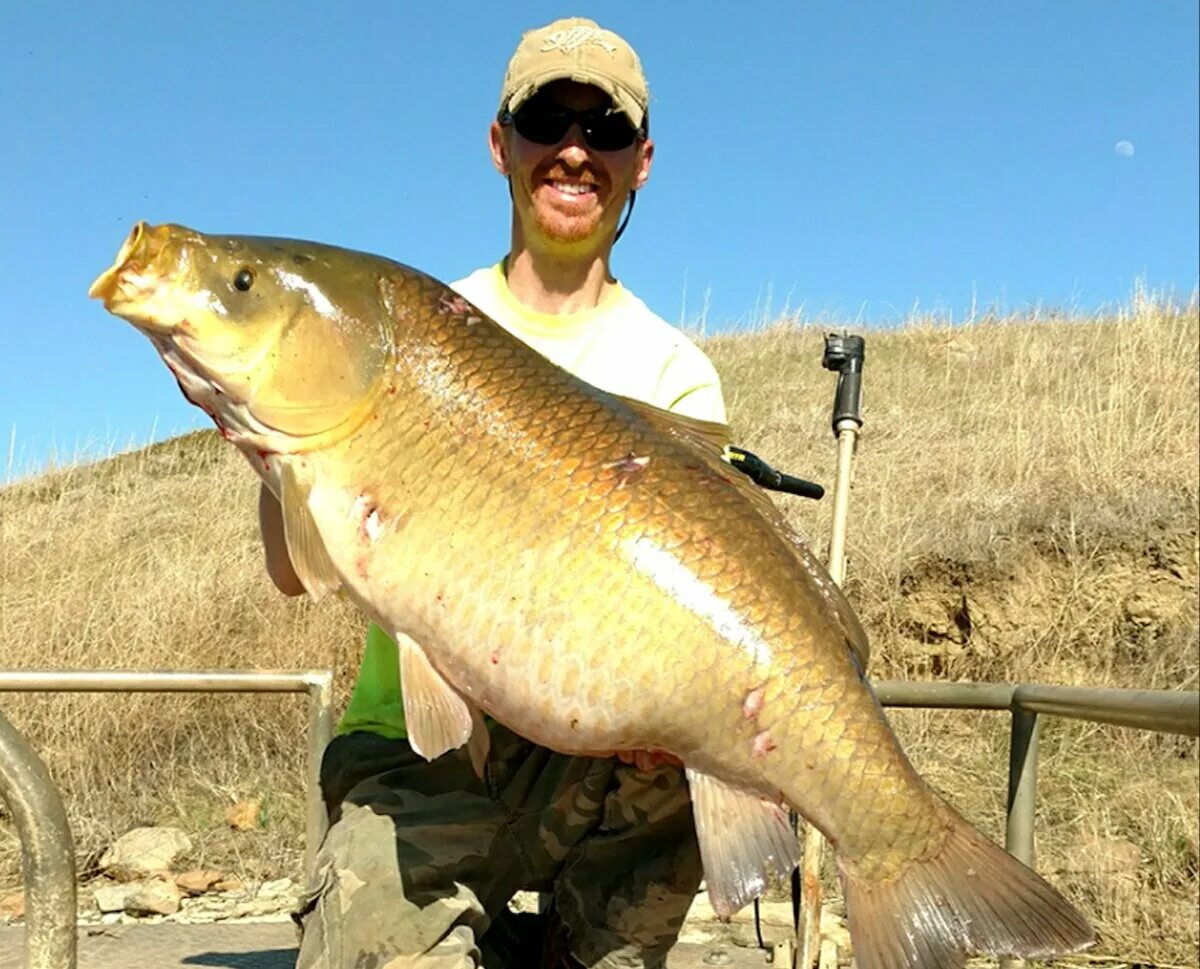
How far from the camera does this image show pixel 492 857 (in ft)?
8.32

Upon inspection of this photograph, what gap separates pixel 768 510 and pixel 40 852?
1327 millimetres

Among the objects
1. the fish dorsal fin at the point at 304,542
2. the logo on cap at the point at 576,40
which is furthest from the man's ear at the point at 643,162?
the fish dorsal fin at the point at 304,542

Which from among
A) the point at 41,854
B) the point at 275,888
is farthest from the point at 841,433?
the point at 275,888

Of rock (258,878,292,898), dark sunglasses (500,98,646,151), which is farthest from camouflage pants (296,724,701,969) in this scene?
rock (258,878,292,898)

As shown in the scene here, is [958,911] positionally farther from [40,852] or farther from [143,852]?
[143,852]

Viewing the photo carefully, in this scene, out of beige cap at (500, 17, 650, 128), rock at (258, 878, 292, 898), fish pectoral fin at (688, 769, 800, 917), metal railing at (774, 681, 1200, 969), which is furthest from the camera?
rock at (258, 878, 292, 898)

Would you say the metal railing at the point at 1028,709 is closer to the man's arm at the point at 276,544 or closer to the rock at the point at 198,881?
the man's arm at the point at 276,544

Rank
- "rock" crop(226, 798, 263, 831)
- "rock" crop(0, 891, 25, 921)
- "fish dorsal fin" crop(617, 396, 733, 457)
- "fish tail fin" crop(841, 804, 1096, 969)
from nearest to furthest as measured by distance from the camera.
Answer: "fish tail fin" crop(841, 804, 1096, 969) < "fish dorsal fin" crop(617, 396, 733, 457) < "rock" crop(0, 891, 25, 921) < "rock" crop(226, 798, 263, 831)

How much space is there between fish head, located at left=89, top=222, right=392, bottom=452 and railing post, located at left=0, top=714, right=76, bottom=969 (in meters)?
0.64

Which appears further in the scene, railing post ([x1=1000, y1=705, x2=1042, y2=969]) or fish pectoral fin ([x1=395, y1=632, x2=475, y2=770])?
railing post ([x1=1000, y1=705, x2=1042, y2=969])

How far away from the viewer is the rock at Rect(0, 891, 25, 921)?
4.52 metres

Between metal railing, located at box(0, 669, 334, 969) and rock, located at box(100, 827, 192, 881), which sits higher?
metal railing, located at box(0, 669, 334, 969)

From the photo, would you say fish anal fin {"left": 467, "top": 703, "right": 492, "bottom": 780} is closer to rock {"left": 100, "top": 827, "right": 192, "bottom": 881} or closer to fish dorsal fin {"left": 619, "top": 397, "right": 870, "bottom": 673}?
fish dorsal fin {"left": 619, "top": 397, "right": 870, "bottom": 673}

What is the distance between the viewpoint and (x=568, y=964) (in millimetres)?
2566
